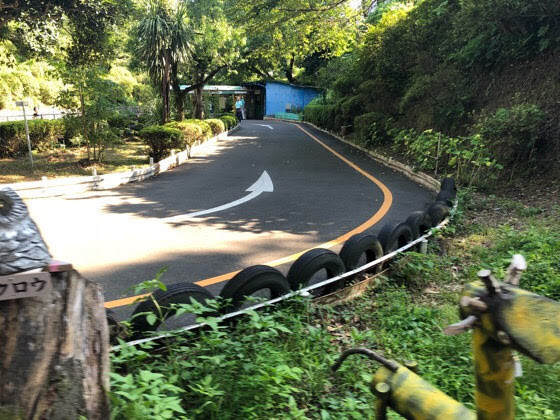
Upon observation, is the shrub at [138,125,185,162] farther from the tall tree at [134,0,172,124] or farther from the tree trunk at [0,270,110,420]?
the tree trunk at [0,270,110,420]

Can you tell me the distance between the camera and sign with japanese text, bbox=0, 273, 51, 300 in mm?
1505

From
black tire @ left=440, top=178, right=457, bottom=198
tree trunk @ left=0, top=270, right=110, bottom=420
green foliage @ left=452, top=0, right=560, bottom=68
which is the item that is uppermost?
green foliage @ left=452, top=0, right=560, bottom=68

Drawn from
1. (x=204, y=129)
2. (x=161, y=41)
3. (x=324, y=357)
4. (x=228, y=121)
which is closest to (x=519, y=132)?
(x=324, y=357)

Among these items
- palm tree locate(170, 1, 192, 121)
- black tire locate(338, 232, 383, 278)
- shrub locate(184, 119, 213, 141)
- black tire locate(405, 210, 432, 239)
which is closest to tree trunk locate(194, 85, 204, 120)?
palm tree locate(170, 1, 192, 121)

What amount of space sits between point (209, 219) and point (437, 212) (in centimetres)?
399

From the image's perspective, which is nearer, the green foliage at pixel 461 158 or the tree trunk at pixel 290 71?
the green foliage at pixel 461 158

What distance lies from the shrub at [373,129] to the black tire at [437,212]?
460 inches

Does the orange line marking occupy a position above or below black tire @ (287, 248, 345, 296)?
below

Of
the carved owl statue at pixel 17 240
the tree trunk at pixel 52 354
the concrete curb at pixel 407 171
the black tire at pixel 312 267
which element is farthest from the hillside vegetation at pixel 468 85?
the carved owl statue at pixel 17 240

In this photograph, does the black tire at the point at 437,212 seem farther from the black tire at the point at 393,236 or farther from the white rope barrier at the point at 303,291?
the black tire at the point at 393,236

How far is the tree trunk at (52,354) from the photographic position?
5.22ft

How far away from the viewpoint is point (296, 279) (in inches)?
168

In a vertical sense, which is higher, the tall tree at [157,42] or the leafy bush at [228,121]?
the tall tree at [157,42]

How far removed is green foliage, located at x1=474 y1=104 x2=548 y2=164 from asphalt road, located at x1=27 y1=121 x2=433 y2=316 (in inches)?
80.2
